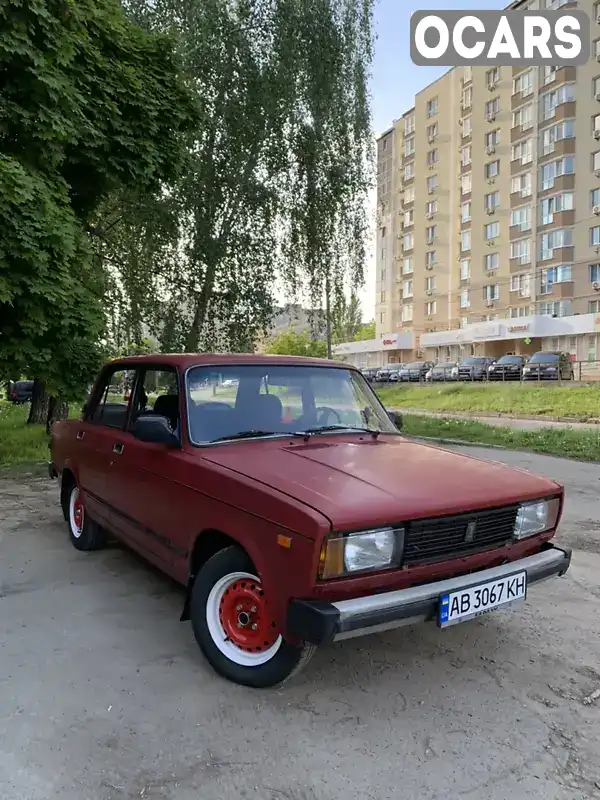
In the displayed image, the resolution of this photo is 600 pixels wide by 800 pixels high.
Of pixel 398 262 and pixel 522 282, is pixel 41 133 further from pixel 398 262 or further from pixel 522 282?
pixel 398 262

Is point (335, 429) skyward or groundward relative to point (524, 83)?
groundward

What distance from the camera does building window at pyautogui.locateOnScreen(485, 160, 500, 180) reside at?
51844 millimetres

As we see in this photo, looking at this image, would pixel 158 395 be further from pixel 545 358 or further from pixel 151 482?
pixel 545 358

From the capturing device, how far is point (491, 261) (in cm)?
5297

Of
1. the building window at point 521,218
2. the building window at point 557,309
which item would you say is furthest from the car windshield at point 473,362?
the building window at point 521,218

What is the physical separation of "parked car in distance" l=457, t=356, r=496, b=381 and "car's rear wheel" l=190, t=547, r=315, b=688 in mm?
35747

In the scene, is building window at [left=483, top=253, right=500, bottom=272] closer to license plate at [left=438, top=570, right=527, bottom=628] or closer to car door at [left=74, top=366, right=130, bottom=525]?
car door at [left=74, top=366, right=130, bottom=525]

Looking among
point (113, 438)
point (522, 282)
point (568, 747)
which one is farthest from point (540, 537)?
point (522, 282)

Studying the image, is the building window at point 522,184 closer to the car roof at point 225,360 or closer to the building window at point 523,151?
the building window at point 523,151

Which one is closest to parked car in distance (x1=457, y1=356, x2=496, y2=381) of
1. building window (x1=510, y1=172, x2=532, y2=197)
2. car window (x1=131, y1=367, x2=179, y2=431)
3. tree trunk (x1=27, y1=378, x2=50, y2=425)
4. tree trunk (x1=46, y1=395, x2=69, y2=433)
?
building window (x1=510, y1=172, x2=532, y2=197)

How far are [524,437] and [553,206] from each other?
125 ft

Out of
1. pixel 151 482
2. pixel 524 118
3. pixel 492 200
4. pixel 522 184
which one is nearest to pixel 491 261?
pixel 492 200

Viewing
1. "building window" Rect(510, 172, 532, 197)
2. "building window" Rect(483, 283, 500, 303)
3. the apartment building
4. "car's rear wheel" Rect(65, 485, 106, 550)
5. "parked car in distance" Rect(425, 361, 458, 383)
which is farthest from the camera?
"building window" Rect(483, 283, 500, 303)

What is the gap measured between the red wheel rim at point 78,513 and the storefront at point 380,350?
54.5 meters
